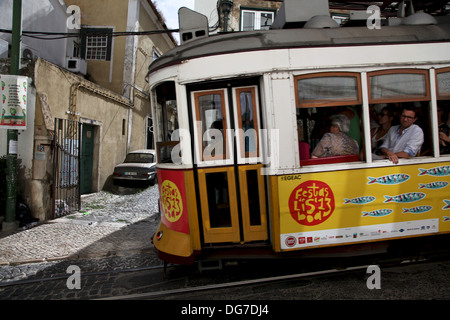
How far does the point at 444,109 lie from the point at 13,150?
7931 millimetres

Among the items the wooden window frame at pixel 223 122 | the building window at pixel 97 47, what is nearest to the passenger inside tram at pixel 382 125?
the wooden window frame at pixel 223 122

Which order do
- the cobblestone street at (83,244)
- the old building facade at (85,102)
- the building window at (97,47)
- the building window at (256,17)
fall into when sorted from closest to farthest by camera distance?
the cobblestone street at (83,244), the old building facade at (85,102), the building window at (256,17), the building window at (97,47)

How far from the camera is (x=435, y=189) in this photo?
3.66 metres

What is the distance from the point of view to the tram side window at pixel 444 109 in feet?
12.0

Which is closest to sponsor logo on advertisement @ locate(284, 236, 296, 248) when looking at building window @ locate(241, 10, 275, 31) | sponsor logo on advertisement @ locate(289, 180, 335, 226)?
sponsor logo on advertisement @ locate(289, 180, 335, 226)

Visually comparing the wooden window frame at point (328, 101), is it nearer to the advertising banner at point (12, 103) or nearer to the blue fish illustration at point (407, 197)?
the blue fish illustration at point (407, 197)

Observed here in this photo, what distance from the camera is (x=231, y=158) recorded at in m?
3.66

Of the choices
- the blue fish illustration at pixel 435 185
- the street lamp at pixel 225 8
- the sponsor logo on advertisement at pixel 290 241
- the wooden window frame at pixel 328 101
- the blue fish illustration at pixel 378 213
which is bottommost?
the sponsor logo on advertisement at pixel 290 241

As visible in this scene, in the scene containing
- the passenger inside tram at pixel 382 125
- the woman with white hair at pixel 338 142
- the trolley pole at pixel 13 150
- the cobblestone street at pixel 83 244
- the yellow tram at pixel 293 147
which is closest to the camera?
the yellow tram at pixel 293 147

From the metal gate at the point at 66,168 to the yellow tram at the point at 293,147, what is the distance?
199 inches

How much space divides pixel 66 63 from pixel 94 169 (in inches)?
194

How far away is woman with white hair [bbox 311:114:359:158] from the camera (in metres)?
3.76
